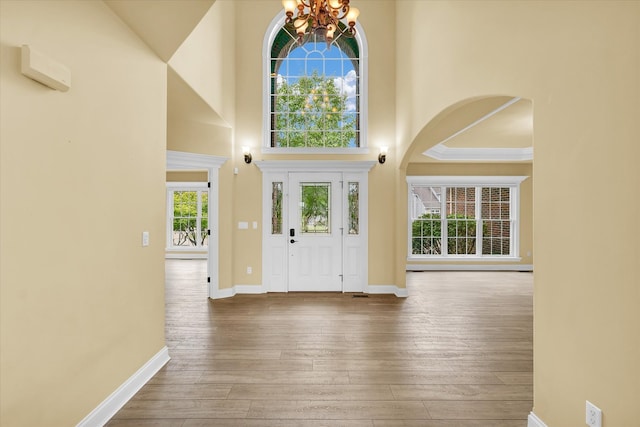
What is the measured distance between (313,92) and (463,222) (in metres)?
4.95

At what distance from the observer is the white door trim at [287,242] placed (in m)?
5.72

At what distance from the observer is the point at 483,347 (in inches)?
135

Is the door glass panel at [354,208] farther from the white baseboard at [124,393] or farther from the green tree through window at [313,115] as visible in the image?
the white baseboard at [124,393]

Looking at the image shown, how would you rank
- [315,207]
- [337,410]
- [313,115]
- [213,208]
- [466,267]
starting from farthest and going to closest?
[466,267] → [313,115] → [315,207] → [213,208] → [337,410]

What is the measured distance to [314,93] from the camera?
19.6 feet

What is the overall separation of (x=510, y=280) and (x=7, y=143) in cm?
782

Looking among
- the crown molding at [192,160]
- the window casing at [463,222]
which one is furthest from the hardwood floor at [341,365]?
the window casing at [463,222]

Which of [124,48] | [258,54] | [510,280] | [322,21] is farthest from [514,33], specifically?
[510,280]

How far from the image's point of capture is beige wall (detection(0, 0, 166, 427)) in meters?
1.59

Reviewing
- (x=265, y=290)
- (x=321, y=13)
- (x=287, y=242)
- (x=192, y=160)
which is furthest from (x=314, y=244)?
(x=321, y=13)

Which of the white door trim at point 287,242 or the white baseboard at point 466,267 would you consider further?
Result: the white baseboard at point 466,267

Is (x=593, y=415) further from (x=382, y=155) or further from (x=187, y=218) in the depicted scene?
(x=187, y=218)

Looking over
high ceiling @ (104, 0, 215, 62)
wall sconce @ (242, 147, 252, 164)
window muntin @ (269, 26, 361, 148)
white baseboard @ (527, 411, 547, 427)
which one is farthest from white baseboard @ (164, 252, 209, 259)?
white baseboard @ (527, 411, 547, 427)

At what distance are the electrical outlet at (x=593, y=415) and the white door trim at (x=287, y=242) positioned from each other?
4114mm
